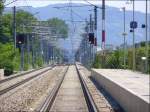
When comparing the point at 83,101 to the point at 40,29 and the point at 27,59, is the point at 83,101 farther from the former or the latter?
the point at 40,29

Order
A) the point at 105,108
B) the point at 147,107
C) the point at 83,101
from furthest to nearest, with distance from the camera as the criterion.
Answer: the point at 83,101
the point at 105,108
the point at 147,107

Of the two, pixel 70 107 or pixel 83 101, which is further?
pixel 83 101

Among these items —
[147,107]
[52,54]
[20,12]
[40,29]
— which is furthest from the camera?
[52,54]

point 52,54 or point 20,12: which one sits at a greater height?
point 20,12

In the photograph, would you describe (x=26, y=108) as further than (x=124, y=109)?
Yes

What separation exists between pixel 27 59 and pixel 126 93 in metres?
79.1

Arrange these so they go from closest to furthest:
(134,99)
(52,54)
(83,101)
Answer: (134,99), (83,101), (52,54)

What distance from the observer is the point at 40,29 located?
10988 centimetres

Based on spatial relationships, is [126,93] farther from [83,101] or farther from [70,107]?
[83,101]

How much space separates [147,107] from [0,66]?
53.1m

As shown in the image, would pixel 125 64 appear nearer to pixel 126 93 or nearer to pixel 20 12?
pixel 126 93

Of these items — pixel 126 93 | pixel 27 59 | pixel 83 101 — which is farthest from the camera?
pixel 27 59

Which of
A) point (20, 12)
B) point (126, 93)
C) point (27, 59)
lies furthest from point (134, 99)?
point (20, 12)

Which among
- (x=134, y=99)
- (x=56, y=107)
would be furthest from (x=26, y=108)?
(x=134, y=99)
